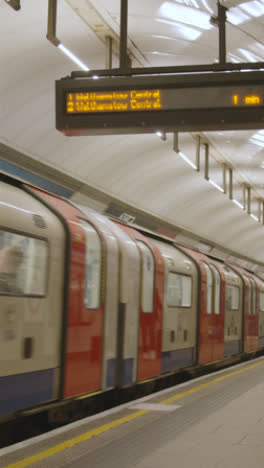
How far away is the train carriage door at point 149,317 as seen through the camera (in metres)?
9.59

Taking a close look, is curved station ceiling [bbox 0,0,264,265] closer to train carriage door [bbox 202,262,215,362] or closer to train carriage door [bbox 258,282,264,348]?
train carriage door [bbox 202,262,215,362]

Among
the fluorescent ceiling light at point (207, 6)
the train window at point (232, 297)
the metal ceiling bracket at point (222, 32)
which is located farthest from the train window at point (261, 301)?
the metal ceiling bracket at point (222, 32)

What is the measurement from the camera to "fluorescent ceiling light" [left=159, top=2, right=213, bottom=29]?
31.9ft

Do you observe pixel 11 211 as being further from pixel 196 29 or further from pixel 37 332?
pixel 196 29

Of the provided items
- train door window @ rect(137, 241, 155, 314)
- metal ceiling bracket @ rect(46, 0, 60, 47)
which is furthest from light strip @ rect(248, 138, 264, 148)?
metal ceiling bracket @ rect(46, 0, 60, 47)

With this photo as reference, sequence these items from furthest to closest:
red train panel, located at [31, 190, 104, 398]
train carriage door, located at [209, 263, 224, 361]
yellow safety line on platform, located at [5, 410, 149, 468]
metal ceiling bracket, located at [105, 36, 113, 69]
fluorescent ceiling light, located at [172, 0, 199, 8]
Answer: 1. train carriage door, located at [209, 263, 224, 361]
2. metal ceiling bracket, located at [105, 36, 113, 69]
3. fluorescent ceiling light, located at [172, 0, 199, 8]
4. red train panel, located at [31, 190, 104, 398]
5. yellow safety line on platform, located at [5, 410, 149, 468]

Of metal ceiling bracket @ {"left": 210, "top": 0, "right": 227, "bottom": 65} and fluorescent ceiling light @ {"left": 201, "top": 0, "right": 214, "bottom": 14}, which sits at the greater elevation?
fluorescent ceiling light @ {"left": 201, "top": 0, "right": 214, "bottom": 14}

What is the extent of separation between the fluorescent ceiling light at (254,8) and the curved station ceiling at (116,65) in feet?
0.05

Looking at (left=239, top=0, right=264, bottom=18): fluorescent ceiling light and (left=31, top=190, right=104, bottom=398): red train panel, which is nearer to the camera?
(left=31, top=190, right=104, bottom=398): red train panel

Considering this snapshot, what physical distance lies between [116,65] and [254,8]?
11.4 ft

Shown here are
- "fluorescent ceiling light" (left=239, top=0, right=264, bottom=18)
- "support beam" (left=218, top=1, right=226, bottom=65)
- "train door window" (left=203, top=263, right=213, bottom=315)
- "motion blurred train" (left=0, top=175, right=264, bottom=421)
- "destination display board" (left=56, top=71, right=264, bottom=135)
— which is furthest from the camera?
"train door window" (left=203, top=263, right=213, bottom=315)

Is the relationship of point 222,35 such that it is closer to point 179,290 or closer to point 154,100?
point 154,100

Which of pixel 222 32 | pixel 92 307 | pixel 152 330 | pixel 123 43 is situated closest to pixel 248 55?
pixel 222 32

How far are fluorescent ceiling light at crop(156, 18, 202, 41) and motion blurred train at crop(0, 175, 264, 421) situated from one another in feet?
11.0
